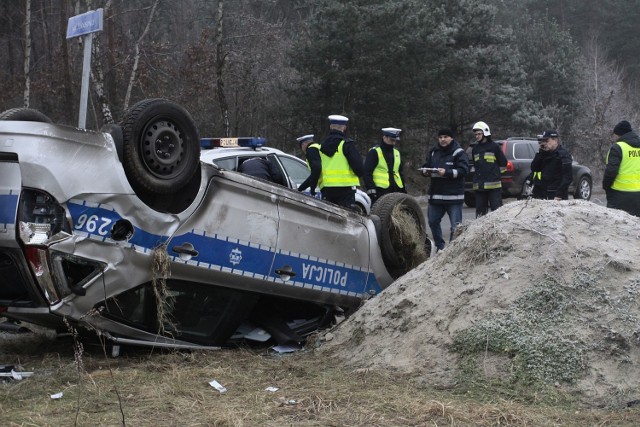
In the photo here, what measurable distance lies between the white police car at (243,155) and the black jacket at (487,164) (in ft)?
6.26

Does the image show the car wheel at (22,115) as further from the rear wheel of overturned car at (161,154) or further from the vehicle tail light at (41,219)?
the vehicle tail light at (41,219)

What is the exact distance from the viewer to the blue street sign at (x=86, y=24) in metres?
7.74

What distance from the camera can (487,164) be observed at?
10297mm

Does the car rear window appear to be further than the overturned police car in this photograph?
Yes

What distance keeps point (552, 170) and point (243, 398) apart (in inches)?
246

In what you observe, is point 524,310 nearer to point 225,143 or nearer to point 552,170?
point 225,143

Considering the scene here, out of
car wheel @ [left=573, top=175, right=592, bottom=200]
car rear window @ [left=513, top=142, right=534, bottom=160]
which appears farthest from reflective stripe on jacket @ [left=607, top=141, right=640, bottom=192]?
car wheel @ [left=573, top=175, right=592, bottom=200]

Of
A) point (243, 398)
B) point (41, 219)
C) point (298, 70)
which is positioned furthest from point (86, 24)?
point (298, 70)

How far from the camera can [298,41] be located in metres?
24.9

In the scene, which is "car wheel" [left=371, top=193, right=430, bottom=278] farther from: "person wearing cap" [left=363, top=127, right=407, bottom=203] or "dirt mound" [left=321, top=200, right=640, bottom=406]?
"person wearing cap" [left=363, top=127, right=407, bottom=203]

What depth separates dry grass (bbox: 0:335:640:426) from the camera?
13.6ft

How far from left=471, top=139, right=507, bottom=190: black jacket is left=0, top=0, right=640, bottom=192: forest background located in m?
9.02

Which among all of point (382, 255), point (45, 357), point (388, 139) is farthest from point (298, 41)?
point (45, 357)

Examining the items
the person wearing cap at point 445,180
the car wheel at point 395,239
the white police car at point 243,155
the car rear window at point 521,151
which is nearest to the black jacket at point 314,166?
the white police car at point 243,155
